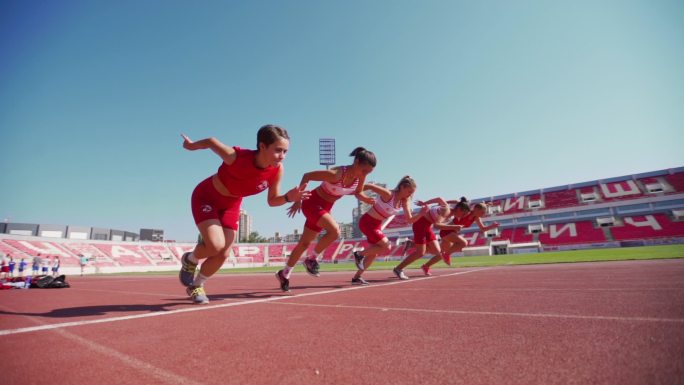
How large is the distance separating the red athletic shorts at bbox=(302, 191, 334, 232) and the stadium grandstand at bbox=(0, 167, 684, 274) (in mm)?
23075

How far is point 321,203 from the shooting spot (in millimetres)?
6066

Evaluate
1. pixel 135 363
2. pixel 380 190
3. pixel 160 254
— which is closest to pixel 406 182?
pixel 380 190

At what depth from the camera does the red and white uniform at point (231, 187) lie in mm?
4156

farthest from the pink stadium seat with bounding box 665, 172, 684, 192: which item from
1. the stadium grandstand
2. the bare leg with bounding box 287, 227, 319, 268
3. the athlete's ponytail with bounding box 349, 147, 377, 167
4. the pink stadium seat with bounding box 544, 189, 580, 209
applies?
the bare leg with bounding box 287, 227, 319, 268

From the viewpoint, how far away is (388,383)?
1.38 meters

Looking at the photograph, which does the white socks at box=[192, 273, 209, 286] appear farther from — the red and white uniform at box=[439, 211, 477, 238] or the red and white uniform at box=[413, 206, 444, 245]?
the red and white uniform at box=[439, 211, 477, 238]

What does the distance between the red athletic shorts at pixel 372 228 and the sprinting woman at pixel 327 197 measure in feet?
3.92

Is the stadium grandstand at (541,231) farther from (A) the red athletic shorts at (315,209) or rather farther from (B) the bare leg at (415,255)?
(A) the red athletic shorts at (315,209)

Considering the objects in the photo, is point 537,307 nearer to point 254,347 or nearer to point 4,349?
point 254,347

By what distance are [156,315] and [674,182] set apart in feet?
182

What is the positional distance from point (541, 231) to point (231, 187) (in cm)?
4344

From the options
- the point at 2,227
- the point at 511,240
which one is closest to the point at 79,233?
the point at 2,227

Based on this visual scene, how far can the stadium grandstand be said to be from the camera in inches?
1270

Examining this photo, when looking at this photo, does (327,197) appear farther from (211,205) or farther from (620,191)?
(620,191)
